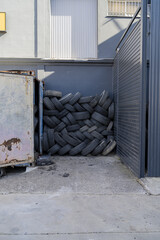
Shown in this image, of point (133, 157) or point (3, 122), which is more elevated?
point (3, 122)

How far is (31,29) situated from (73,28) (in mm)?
1438

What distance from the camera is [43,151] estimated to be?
5918mm

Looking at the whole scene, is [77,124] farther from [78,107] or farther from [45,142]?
[45,142]

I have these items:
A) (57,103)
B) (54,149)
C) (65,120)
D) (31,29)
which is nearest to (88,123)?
(65,120)

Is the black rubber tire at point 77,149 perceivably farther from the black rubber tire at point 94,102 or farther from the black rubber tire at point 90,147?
the black rubber tire at point 94,102

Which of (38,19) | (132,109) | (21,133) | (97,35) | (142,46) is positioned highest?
(38,19)

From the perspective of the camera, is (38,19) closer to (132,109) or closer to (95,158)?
(132,109)

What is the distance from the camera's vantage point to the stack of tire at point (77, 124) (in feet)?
19.4

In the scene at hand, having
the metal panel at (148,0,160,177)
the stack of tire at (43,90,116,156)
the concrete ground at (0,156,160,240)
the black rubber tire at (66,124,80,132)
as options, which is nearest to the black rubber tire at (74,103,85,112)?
the stack of tire at (43,90,116,156)

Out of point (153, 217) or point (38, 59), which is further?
point (38, 59)

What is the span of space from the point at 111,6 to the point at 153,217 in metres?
6.75

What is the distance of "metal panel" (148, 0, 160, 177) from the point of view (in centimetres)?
396

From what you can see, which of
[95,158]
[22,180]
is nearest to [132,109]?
[95,158]

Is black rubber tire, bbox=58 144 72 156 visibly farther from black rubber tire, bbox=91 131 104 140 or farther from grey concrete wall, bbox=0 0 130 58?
grey concrete wall, bbox=0 0 130 58
